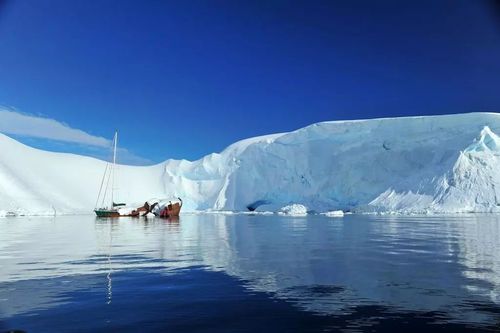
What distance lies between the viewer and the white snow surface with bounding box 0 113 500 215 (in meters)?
58.0

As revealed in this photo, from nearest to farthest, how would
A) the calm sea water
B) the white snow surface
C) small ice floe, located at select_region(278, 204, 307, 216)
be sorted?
the calm sea water
the white snow surface
small ice floe, located at select_region(278, 204, 307, 216)

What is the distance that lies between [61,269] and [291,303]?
6.11 metres

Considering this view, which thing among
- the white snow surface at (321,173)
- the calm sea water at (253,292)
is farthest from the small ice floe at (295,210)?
the calm sea water at (253,292)

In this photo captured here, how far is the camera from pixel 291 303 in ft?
22.4

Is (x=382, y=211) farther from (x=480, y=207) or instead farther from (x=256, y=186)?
(x=256, y=186)

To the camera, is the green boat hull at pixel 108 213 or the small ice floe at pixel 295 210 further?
the small ice floe at pixel 295 210

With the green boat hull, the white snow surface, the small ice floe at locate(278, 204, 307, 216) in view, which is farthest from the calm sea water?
the small ice floe at locate(278, 204, 307, 216)

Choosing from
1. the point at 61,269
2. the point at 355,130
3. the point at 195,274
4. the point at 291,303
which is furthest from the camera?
the point at 355,130

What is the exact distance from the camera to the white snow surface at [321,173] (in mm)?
57969

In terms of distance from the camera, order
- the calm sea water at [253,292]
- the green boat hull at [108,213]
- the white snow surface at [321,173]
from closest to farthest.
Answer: the calm sea water at [253,292]
the green boat hull at [108,213]
the white snow surface at [321,173]

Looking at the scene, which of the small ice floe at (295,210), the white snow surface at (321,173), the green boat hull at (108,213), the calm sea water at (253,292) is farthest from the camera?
the small ice floe at (295,210)

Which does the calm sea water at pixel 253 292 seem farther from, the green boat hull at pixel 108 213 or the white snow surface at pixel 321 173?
the white snow surface at pixel 321 173

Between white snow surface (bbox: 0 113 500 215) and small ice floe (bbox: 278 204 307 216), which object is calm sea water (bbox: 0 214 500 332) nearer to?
white snow surface (bbox: 0 113 500 215)

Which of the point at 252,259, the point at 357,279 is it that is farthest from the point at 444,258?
the point at 252,259
